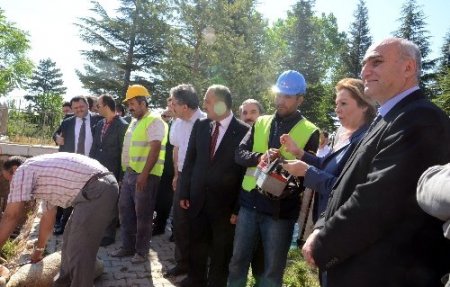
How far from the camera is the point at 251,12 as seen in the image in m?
27.1

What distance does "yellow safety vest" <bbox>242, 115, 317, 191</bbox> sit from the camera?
327 centimetres

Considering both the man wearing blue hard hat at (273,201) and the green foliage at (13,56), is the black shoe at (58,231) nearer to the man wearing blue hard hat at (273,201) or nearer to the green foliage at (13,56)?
the man wearing blue hard hat at (273,201)

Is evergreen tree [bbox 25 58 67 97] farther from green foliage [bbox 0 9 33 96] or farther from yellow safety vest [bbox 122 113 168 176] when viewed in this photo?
yellow safety vest [bbox 122 113 168 176]

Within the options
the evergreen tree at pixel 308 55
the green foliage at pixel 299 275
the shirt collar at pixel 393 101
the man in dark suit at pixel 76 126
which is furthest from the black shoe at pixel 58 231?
the evergreen tree at pixel 308 55

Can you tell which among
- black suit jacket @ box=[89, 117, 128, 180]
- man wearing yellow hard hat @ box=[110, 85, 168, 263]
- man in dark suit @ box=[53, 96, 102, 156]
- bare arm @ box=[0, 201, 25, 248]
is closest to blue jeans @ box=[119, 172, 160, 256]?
man wearing yellow hard hat @ box=[110, 85, 168, 263]

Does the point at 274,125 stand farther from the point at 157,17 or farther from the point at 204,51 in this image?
the point at 157,17

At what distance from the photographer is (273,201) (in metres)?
3.22

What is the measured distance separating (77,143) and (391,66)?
5424 millimetres

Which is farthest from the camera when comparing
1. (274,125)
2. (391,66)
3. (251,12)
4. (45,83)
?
(45,83)

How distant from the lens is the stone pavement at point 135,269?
4305 millimetres

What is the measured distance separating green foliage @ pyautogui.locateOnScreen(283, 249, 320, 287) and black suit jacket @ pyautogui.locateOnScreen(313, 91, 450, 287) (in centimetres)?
277

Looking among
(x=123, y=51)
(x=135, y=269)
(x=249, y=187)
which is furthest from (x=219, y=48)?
(x=249, y=187)

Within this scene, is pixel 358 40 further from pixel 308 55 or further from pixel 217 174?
pixel 217 174

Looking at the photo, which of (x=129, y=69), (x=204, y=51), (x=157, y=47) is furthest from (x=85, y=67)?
(x=204, y=51)
